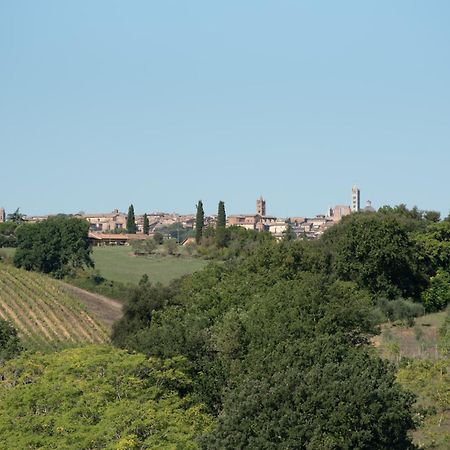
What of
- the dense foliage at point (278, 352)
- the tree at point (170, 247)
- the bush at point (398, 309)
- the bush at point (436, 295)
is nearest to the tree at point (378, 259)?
the bush at point (436, 295)

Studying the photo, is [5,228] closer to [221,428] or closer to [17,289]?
[17,289]

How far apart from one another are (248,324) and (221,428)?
56.8ft

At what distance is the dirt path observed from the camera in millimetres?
82562

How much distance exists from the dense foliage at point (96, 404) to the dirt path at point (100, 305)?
3923cm

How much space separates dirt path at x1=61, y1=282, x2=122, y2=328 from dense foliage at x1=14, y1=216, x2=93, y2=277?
10992mm

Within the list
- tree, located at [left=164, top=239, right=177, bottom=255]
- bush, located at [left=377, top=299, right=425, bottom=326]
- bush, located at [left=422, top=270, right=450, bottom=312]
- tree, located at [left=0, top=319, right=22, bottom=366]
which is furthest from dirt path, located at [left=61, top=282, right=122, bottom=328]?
tree, located at [left=164, top=239, right=177, bottom=255]

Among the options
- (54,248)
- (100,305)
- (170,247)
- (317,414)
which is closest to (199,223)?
(170,247)

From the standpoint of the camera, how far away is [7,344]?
52938 mm

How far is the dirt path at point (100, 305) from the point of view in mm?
82562

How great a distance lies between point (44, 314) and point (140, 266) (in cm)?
4900

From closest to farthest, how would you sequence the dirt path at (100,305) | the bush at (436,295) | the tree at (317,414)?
the tree at (317,414), the bush at (436,295), the dirt path at (100,305)

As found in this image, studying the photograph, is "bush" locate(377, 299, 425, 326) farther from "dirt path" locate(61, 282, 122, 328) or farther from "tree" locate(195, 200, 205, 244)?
"tree" locate(195, 200, 205, 244)

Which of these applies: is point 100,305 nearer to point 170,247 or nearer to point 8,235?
point 170,247

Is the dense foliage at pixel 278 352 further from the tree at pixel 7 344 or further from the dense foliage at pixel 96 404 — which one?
the tree at pixel 7 344
